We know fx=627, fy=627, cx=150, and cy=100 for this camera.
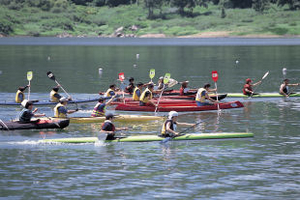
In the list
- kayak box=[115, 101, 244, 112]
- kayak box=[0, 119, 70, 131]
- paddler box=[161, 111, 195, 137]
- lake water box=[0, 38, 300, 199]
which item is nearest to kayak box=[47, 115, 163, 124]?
lake water box=[0, 38, 300, 199]

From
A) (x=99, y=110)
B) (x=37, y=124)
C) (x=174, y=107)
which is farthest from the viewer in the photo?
(x=174, y=107)

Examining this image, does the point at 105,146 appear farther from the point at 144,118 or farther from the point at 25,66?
the point at 25,66

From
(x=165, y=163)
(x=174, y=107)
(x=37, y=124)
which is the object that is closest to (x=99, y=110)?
(x=37, y=124)

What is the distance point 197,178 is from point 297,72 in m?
54.0

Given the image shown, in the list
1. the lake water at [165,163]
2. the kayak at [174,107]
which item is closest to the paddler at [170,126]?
the lake water at [165,163]

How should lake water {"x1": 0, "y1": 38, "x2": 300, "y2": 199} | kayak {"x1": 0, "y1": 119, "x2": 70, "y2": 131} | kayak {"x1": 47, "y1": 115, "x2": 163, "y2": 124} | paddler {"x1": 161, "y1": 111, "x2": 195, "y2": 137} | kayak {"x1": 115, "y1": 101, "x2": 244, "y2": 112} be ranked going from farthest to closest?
kayak {"x1": 115, "y1": 101, "x2": 244, "y2": 112}
kayak {"x1": 47, "y1": 115, "x2": 163, "y2": 124}
kayak {"x1": 0, "y1": 119, "x2": 70, "y2": 131}
paddler {"x1": 161, "y1": 111, "x2": 195, "y2": 137}
lake water {"x1": 0, "y1": 38, "x2": 300, "y2": 199}

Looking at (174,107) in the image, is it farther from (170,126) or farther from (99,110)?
(170,126)

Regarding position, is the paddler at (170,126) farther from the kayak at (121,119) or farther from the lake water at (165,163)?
the kayak at (121,119)

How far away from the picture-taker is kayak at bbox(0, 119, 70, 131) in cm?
3325

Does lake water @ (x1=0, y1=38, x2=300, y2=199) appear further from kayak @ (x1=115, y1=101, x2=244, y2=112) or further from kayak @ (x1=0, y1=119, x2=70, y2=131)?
kayak @ (x1=115, y1=101, x2=244, y2=112)

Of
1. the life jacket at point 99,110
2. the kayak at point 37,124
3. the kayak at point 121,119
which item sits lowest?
the kayak at point 121,119

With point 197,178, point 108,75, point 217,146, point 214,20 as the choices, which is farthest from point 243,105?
point 214,20

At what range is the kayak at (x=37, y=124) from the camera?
33.2 metres

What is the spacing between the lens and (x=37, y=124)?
33.7m
